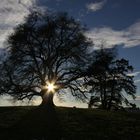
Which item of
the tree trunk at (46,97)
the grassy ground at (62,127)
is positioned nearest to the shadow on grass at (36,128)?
the grassy ground at (62,127)

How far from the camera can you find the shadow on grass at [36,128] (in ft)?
90.9

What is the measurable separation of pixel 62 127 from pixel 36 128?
2.55 m

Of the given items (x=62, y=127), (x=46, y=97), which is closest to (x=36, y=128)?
(x=62, y=127)

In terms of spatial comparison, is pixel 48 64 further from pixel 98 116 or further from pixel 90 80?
pixel 98 116

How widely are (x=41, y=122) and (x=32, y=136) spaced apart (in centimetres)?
734

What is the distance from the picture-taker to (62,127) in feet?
107

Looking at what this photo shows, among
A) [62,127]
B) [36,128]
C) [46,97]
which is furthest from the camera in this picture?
[46,97]

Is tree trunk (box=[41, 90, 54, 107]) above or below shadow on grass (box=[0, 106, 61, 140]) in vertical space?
above

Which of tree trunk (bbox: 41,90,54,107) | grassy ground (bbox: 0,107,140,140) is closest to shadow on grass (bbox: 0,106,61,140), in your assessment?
grassy ground (bbox: 0,107,140,140)

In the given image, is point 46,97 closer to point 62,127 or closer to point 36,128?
point 62,127

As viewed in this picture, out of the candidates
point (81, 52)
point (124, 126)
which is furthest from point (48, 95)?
point (124, 126)

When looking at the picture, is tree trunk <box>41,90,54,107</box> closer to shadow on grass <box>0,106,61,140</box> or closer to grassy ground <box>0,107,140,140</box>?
grassy ground <box>0,107,140,140</box>

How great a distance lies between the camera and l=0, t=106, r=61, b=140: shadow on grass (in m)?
27.7

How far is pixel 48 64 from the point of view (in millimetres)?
47750
